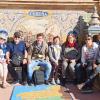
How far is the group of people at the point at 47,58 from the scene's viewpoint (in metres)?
7.79

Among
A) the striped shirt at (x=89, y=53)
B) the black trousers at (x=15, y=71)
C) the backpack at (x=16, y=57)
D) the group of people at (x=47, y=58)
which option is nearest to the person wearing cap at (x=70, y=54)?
the group of people at (x=47, y=58)

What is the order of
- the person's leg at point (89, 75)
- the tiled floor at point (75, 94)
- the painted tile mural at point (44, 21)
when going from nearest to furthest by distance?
the tiled floor at point (75, 94), the person's leg at point (89, 75), the painted tile mural at point (44, 21)

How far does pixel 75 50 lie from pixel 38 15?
141 centimetres

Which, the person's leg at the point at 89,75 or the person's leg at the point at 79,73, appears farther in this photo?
the person's leg at the point at 79,73

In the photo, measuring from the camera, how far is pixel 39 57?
7992mm

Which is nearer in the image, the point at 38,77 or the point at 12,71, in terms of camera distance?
the point at 38,77

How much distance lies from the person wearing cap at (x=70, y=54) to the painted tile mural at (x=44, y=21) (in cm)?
59

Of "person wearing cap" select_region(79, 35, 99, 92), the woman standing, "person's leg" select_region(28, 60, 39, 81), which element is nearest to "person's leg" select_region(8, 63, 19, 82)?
"person's leg" select_region(28, 60, 39, 81)

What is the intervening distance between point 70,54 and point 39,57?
2.26 feet

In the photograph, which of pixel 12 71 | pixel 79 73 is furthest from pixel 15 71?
pixel 79 73

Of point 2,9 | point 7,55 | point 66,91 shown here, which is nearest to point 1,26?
point 2,9

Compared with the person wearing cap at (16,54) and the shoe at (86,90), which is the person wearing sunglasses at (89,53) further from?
the person wearing cap at (16,54)

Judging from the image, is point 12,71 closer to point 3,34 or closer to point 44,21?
point 3,34

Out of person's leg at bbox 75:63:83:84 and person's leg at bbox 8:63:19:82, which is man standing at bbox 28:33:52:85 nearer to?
person's leg at bbox 8:63:19:82
